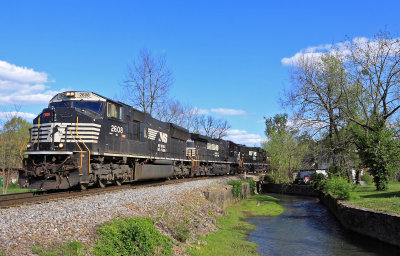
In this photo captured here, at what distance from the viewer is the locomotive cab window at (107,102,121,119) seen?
48.0ft

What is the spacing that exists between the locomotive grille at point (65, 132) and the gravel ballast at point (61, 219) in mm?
2577

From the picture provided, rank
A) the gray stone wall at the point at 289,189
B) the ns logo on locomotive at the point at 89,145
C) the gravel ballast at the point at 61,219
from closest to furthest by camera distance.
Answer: the gravel ballast at the point at 61,219 < the ns logo on locomotive at the point at 89,145 < the gray stone wall at the point at 289,189

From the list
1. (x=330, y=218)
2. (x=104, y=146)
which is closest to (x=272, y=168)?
(x=330, y=218)

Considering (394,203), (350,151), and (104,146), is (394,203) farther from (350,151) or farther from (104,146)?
(104,146)

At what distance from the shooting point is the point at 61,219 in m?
7.57

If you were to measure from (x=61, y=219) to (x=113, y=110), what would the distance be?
8036 mm

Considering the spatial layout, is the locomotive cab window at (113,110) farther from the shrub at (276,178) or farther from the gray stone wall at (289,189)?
the shrub at (276,178)

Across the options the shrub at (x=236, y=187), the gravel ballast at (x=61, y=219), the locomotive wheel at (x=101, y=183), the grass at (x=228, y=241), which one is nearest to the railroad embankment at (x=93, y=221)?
the gravel ballast at (x=61, y=219)

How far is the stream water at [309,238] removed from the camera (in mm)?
12391

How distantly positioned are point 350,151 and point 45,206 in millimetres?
21739

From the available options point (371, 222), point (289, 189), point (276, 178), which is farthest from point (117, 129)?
point (276, 178)

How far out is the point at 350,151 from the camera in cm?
2464

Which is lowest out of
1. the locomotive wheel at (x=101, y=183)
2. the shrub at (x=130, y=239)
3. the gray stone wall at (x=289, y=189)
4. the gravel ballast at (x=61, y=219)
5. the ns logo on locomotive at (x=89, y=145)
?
the gray stone wall at (x=289, y=189)

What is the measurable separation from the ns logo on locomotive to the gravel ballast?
1789 mm
